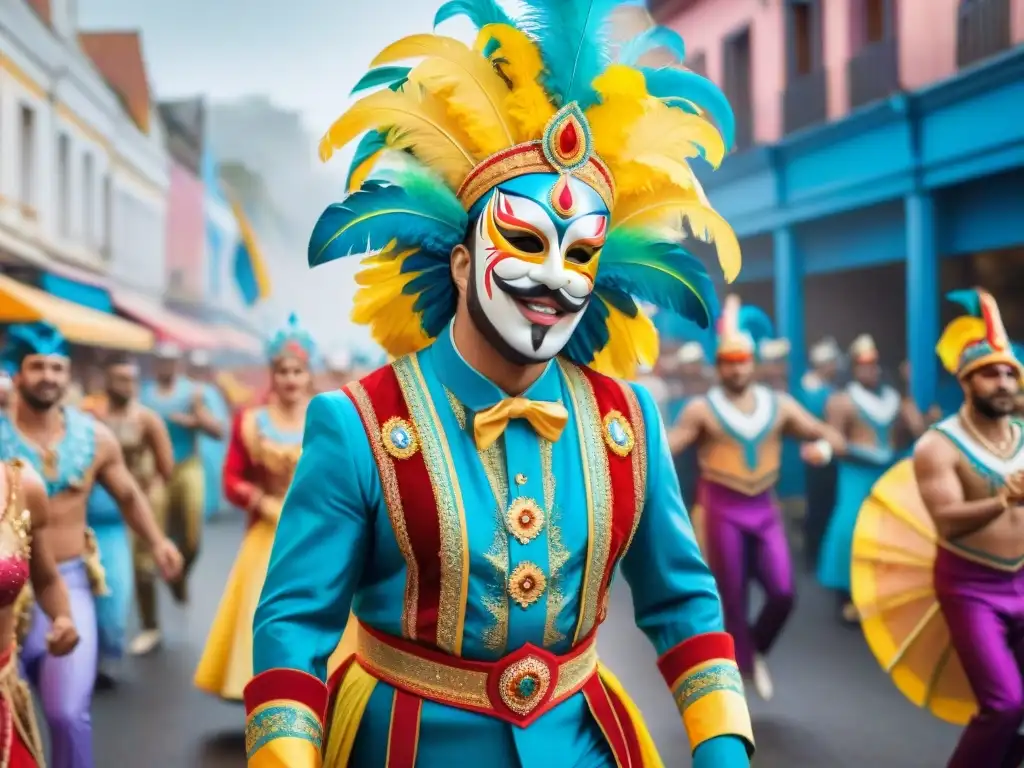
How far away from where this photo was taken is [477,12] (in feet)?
9.09

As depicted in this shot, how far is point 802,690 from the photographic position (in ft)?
23.9

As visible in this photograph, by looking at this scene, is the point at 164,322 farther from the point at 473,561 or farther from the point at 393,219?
the point at 473,561

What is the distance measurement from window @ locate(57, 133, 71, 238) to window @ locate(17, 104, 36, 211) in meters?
1.02

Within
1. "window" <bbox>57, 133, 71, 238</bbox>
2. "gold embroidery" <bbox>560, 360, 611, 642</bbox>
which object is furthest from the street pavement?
"window" <bbox>57, 133, 71, 238</bbox>

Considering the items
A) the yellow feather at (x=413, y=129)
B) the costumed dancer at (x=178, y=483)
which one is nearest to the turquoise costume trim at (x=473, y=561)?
the yellow feather at (x=413, y=129)

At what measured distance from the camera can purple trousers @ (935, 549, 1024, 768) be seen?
189 inches

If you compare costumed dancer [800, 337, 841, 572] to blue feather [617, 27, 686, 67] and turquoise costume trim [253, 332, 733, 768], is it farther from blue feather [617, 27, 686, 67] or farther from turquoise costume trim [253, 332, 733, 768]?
turquoise costume trim [253, 332, 733, 768]

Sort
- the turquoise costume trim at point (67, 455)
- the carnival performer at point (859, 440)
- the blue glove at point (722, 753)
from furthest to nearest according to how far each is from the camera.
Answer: the carnival performer at point (859, 440) < the turquoise costume trim at point (67, 455) < the blue glove at point (722, 753)

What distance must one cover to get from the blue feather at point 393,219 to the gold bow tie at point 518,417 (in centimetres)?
41

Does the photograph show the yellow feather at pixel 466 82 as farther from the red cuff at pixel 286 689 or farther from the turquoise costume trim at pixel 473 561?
the red cuff at pixel 286 689

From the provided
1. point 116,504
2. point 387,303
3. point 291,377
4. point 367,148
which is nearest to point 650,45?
point 367,148

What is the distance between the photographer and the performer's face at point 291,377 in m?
6.89

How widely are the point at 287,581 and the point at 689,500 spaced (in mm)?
9651

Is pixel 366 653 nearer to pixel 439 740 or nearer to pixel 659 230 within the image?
pixel 439 740
